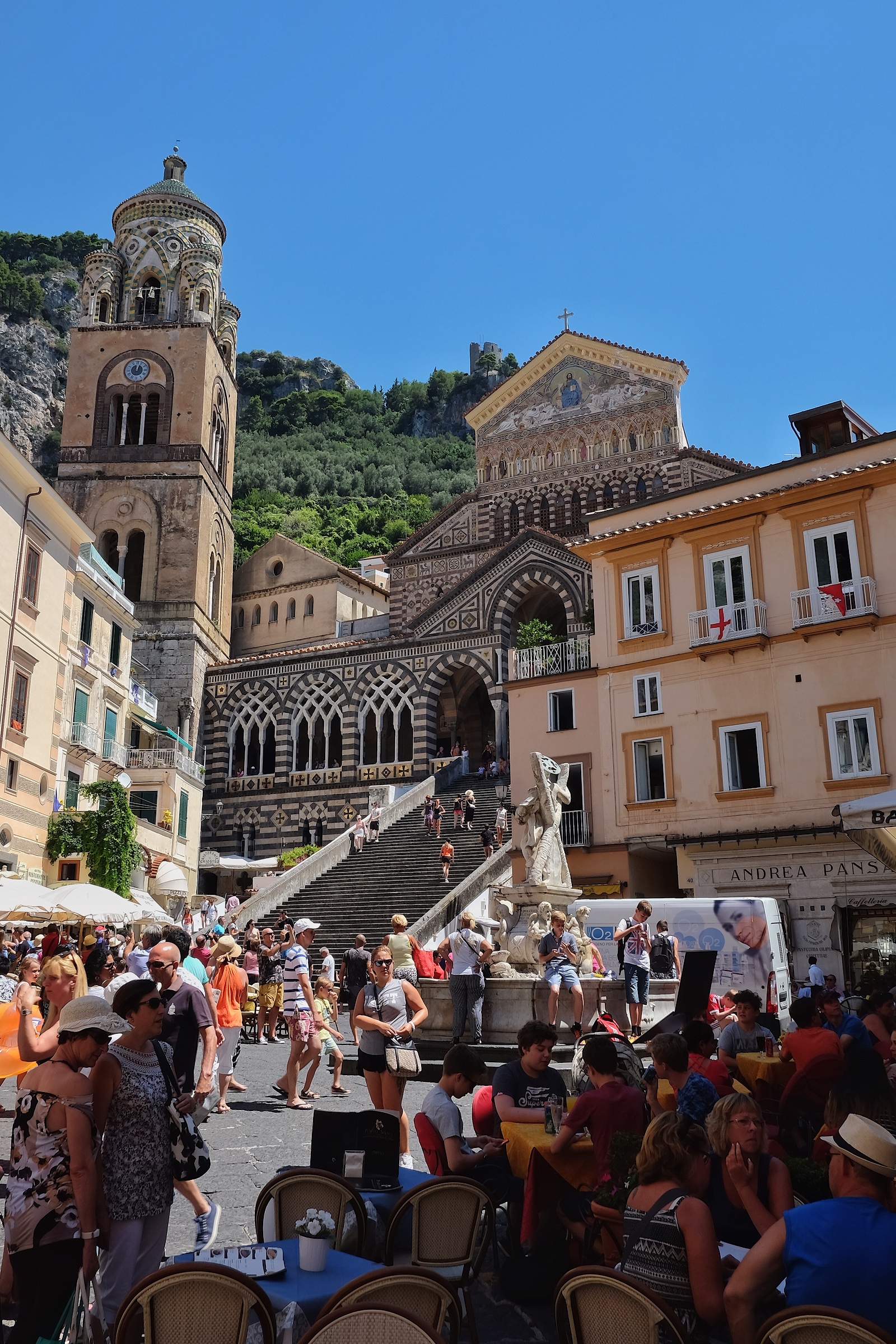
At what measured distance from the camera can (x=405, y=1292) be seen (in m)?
3.12

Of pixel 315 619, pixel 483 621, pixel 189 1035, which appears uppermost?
pixel 315 619

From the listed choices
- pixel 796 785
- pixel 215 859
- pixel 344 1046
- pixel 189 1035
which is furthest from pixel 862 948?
pixel 215 859

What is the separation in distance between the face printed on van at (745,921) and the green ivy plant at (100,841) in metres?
14.4

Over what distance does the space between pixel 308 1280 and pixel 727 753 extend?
18077 millimetres

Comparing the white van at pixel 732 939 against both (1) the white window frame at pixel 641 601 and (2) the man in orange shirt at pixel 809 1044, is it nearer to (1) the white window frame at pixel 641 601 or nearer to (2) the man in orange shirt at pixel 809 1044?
(1) the white window frame at pixel 641 601

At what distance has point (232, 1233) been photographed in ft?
19.5

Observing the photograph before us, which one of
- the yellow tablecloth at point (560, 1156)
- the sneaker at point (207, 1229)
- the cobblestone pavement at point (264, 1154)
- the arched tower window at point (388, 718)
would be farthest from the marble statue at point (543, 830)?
the arched tower window at point (388, 718)

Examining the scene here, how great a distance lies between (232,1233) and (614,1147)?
2.40m

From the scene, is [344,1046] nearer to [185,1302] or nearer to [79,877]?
[185,1302]

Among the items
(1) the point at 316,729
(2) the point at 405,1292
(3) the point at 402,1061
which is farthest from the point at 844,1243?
(1) the point at 316,729

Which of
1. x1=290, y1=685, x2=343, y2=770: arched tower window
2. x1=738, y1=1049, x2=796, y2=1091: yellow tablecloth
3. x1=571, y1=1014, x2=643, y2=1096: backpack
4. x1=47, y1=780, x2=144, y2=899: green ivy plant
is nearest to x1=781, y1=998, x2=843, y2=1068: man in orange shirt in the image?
x1=738, y1=1049, x2=796, y2=1091: yellow tablecloth

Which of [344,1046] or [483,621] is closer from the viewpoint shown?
[344,1046]

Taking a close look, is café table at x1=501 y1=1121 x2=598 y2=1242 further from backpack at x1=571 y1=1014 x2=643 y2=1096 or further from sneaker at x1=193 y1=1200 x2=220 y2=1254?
sneaker at x1=193 y1=1200 x2=220 y2=1254

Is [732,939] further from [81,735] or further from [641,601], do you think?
[81,735]
